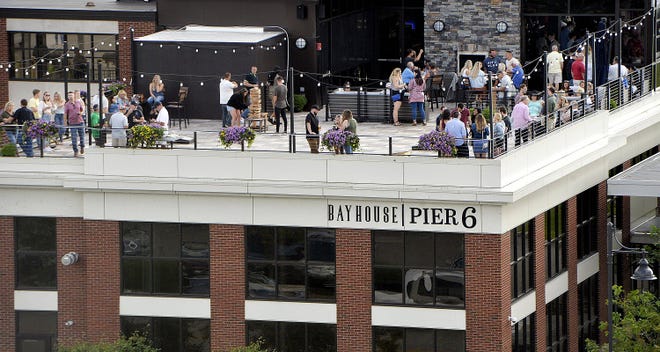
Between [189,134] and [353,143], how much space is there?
7.10m

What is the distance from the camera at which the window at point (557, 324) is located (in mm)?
55500

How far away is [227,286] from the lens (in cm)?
5256

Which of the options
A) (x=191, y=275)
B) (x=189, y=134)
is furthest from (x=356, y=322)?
(x=189, y=134)

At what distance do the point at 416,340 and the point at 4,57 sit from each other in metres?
19.9

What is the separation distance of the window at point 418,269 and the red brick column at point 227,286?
11.2ft

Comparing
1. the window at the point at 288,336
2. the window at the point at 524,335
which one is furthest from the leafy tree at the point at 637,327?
the window at the point at 288,336

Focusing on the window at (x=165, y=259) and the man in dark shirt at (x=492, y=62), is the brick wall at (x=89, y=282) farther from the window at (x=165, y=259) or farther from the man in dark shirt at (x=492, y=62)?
the man in dark shirt at (x=492, y=62)

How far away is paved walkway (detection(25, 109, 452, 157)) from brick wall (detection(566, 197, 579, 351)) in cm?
458

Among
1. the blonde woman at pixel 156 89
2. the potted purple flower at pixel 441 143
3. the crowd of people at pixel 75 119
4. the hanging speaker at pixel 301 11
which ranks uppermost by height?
the hanging speaker at pixel 301 11

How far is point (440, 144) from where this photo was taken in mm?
50812

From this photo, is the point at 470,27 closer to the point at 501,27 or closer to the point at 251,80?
the point at 501,27

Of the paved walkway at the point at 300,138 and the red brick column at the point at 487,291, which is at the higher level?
the paved walkway at the point at 300,138

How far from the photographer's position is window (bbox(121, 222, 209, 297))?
173ft

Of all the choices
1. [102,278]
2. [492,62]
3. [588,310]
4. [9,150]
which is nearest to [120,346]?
[102,278]
